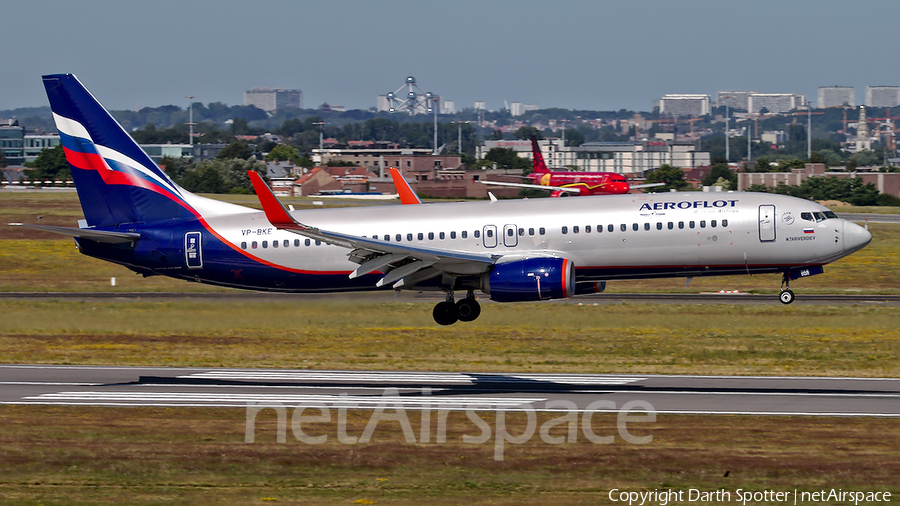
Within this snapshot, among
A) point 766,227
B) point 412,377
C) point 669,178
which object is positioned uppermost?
point 669,178

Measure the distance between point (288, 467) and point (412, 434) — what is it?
4.34 metres

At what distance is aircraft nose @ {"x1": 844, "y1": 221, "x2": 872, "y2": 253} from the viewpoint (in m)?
36.5

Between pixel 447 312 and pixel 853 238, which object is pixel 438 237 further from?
pixel 853 238

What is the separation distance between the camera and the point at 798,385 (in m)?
35.7

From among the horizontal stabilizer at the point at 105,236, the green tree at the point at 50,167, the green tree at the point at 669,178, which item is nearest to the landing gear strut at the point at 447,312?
the horizontal stabilizer at the point at 105,236

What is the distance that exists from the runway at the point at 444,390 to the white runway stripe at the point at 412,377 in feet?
0.12

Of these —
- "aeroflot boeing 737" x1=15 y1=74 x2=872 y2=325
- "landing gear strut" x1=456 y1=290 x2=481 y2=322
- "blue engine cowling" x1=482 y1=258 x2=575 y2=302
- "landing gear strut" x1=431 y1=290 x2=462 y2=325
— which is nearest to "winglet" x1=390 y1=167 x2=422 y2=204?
"aeroflot boeing 737" x1=15 y1=74 x2=872 y2=325

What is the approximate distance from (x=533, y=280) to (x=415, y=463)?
37.5ft

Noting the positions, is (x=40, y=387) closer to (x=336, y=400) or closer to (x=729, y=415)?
(x=336, y=400)

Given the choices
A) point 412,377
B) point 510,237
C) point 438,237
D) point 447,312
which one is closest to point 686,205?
point 510,237

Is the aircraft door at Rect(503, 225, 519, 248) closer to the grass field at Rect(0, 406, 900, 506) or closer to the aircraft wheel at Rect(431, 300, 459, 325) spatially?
the aircraft wheel at Rect(431, 300, 459, 325)

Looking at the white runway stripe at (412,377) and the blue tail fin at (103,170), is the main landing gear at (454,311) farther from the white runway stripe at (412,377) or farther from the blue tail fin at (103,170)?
the blue tail fin at (103,170)

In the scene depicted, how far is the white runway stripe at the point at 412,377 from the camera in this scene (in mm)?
37000

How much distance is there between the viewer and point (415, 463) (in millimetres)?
25562
